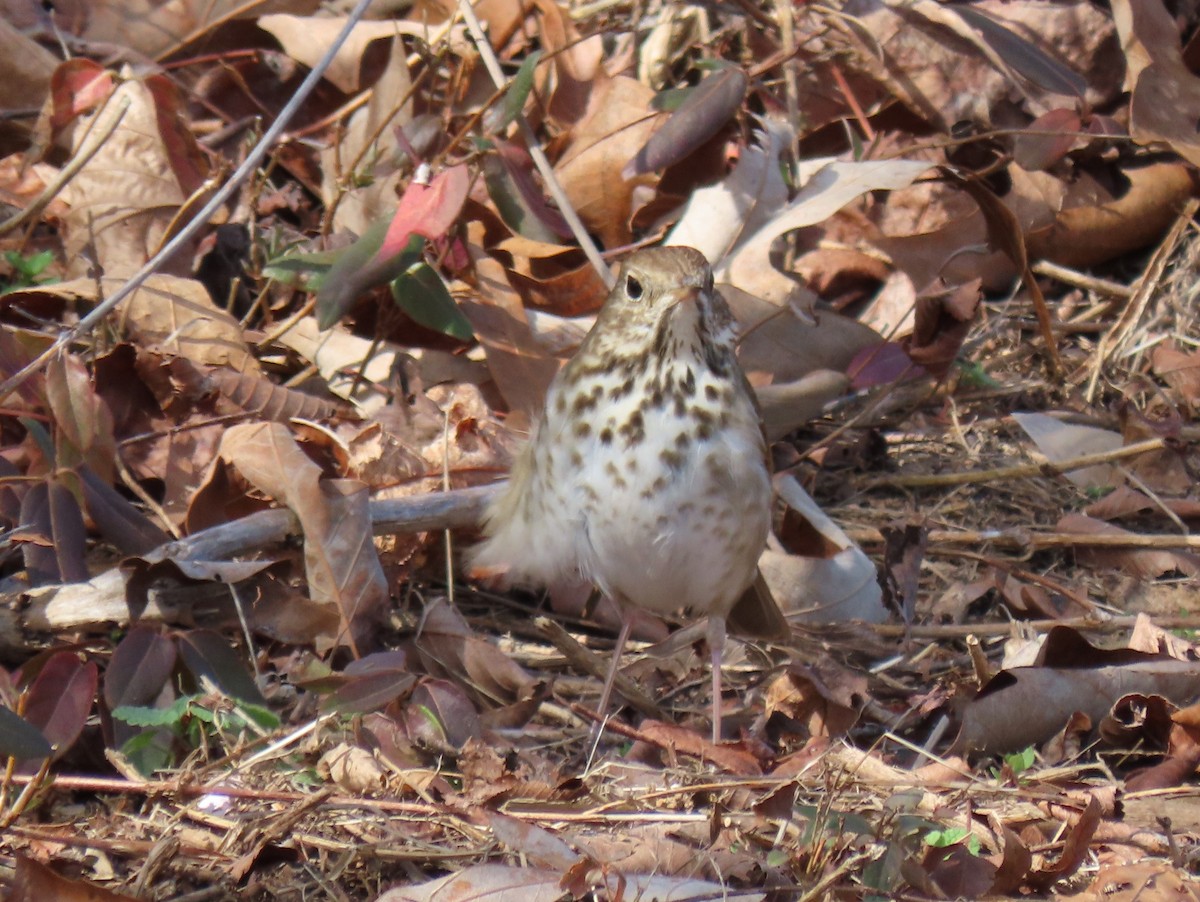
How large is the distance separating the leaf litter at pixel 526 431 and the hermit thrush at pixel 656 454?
0.27 meters

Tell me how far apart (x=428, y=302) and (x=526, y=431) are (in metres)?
0.45

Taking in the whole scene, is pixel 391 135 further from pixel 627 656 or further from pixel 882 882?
pixel 882 882

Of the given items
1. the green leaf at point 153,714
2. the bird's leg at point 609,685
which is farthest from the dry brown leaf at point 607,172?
the green leaf at point 153,714

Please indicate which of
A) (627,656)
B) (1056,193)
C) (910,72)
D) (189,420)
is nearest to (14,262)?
(189,420)

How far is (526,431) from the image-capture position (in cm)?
392

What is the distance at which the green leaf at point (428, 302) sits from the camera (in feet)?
12.1

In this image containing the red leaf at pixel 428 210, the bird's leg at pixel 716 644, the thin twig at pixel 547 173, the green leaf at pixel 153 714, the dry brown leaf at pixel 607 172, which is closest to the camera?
the green leaf at pixel 153 714

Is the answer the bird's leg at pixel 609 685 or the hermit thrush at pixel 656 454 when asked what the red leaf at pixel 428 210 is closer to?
the hermit thrush at pixel 656 454

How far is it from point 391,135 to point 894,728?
2.37 m

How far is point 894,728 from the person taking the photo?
10.3ft

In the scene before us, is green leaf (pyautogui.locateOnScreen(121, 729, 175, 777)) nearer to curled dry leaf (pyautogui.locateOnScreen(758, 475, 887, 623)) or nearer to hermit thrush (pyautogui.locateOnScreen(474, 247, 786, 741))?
hermit thrush (pyautogui.locateOnScreen(474, 247, 786, 741))

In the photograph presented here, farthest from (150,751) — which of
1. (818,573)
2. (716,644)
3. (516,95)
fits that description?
(516,95)

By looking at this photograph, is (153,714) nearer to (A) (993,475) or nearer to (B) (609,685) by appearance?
(B) (609,685)

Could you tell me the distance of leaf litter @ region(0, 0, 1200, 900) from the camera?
246 centimetres
